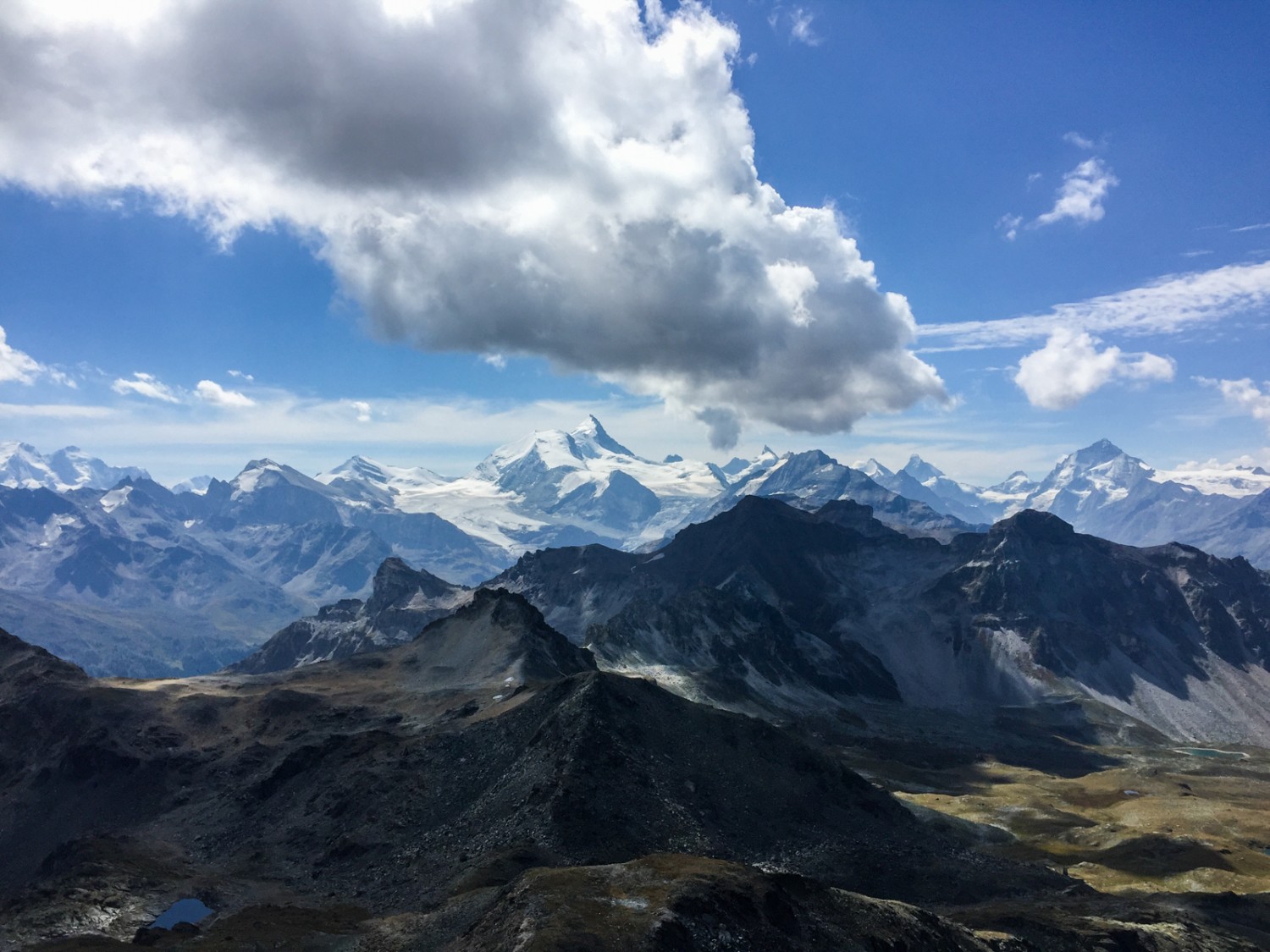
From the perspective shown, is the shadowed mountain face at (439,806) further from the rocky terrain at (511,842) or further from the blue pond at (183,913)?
the blue pond at (183,913)

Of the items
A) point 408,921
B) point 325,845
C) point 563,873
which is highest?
point 563,873

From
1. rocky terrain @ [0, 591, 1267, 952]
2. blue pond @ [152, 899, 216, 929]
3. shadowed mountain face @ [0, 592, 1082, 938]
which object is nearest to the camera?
rocky terrain @ [0, 591, 1267, 952]

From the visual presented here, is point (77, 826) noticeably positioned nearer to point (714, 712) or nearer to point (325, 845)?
point (325, 845)

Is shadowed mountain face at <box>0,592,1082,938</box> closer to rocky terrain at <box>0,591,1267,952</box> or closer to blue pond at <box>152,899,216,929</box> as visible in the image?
rocky terrain at <box>0,591,1267,952</box>

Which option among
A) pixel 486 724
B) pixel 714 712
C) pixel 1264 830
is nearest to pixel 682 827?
pixel 714 712

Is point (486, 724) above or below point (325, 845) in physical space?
above

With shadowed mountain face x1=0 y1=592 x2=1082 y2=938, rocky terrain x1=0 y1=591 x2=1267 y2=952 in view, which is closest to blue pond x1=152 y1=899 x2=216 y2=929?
rocky terrain x1=0 y1=591 x2=1267 y2=952

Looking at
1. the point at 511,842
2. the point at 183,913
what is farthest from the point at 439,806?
the point at 183,913

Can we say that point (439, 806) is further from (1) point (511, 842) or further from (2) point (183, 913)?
(2) point (183, 913)
